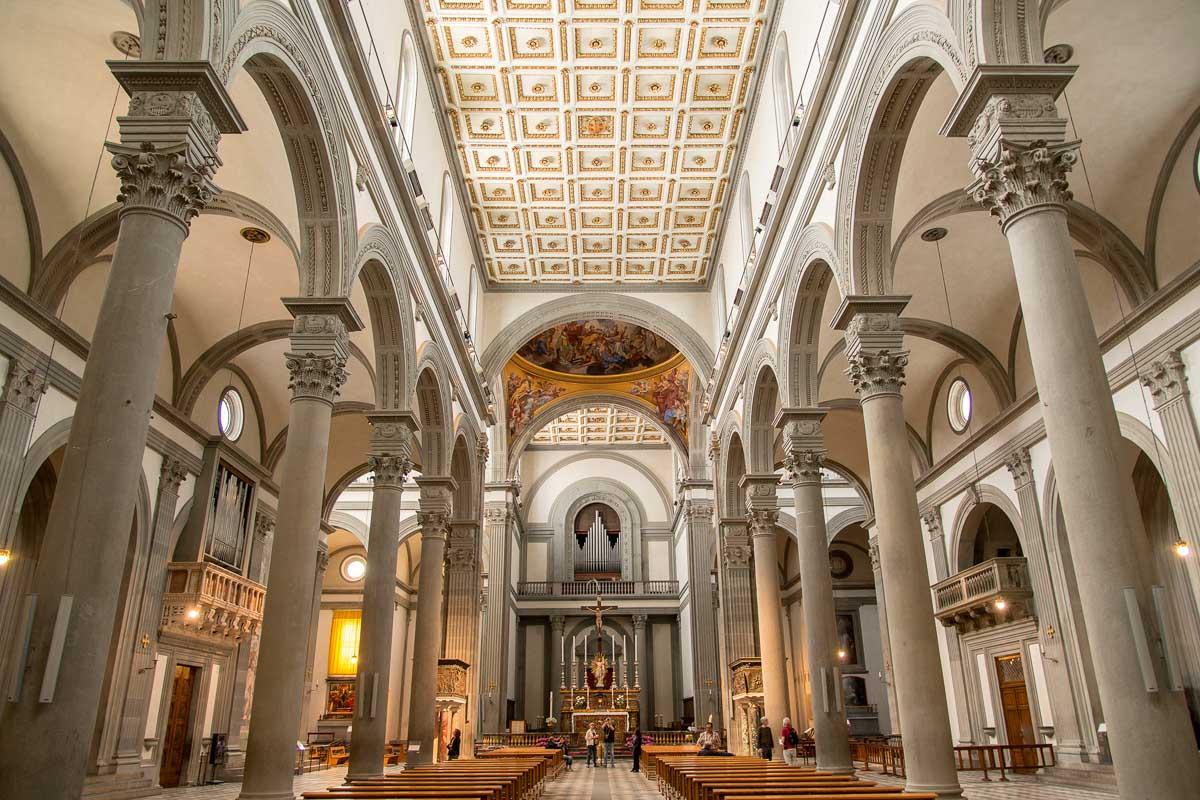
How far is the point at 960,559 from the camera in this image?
1925 centimetres

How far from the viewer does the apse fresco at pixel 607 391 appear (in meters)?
28.3

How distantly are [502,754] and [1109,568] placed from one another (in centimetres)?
1505

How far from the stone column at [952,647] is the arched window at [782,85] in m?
9.57

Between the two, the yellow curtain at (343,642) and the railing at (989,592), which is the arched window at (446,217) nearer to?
the railing at (989,592)

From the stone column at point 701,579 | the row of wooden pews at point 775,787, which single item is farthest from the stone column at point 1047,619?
the stone column at point 701,579

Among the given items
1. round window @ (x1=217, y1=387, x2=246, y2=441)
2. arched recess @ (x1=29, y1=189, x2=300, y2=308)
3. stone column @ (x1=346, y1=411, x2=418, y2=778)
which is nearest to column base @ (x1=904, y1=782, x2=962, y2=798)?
stone column @ (x1=346, y1=411, x2=418, y2=778)

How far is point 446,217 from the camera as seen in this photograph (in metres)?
18.4

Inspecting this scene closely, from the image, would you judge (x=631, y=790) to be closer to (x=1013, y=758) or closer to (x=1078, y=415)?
(x=1013, y=758)

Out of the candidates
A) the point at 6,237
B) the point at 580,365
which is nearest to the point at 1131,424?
the point at 6,237

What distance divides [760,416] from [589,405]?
39.5 feet

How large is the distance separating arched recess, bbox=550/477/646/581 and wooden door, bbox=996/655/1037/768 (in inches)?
816

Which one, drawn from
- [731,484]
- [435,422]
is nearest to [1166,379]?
[731,484]

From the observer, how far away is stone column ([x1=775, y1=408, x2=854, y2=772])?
507 inches

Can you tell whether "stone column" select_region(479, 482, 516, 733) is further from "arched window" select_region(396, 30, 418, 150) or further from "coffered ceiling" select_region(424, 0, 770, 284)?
"arched window" select_region(396, 30, 418, 150)
